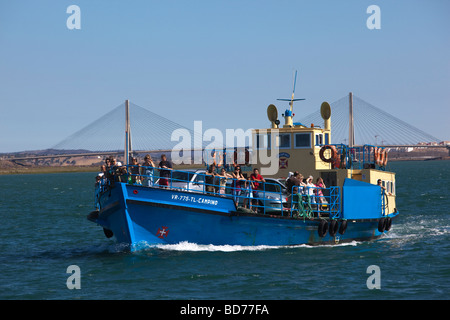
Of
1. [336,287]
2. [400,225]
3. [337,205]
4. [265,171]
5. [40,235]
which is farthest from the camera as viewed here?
[400,225]

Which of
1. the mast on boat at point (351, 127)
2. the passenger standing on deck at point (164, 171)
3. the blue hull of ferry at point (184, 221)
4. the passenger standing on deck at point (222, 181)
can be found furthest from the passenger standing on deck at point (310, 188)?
the mast on boat at point (351, 127)

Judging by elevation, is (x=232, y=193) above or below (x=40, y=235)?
above

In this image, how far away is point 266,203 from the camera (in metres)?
21.5

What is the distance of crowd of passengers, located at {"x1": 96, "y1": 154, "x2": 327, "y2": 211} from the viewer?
20297mm

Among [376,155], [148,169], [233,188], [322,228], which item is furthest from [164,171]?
[376,155]

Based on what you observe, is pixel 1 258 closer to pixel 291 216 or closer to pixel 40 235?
pixel 40 235

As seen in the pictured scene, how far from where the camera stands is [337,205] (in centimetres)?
2247

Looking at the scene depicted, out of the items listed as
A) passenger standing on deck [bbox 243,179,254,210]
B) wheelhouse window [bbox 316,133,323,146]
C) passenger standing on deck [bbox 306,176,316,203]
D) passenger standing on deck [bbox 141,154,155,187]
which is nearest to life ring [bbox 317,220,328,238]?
passenger standing on deck [bbox 306,176,316,203]

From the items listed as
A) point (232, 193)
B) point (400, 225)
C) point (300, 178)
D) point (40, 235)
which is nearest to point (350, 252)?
point (300, 178)

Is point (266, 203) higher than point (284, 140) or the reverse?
the reverse

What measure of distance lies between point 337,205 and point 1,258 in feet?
40.3

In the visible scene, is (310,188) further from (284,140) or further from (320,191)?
(284,140)

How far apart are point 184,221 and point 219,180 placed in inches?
79.7

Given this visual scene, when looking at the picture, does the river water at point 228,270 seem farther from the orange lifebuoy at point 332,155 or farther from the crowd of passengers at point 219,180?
the orange lifebuoy at point 332,155
